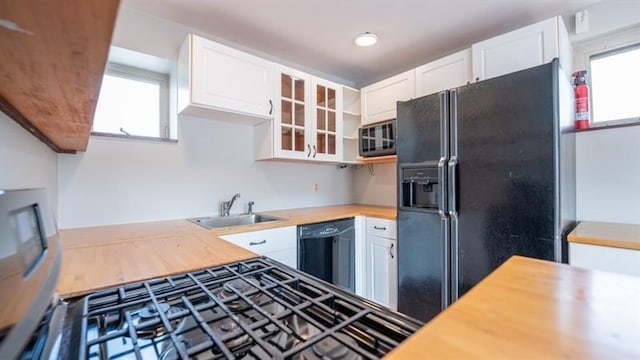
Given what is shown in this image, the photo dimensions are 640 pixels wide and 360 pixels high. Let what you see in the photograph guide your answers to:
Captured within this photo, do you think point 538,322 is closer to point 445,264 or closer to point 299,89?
point 445,264

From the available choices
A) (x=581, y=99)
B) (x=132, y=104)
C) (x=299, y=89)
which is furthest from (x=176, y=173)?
(x=581, y=99)

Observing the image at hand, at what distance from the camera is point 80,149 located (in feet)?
5.50

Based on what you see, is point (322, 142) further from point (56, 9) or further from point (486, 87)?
point (56, 9)

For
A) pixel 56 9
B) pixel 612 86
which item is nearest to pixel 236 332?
pixel 56 9

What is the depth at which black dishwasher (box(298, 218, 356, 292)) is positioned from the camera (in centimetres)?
209

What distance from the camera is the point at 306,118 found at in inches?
96.7

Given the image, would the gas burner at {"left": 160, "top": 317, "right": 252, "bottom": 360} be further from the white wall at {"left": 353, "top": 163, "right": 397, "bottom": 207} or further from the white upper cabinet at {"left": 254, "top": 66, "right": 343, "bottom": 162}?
the white wall at {"left": 353, "top": 163, "right": 397, "bottom": 207}

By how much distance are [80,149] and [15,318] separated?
68.8 inches

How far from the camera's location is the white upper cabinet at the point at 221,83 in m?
1.83

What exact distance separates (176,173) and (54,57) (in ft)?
5.77

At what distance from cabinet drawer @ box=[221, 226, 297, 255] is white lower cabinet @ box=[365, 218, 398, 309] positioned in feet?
2.35

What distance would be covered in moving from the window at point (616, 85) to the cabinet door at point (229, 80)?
2.32m

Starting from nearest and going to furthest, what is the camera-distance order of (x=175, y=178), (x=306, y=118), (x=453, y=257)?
(x=453, y=257), (x=175, y=178), (x=306, y=118)

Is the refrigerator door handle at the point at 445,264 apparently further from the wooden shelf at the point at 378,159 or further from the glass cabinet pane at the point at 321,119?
the glass cabinet pane at the point at 321,119
